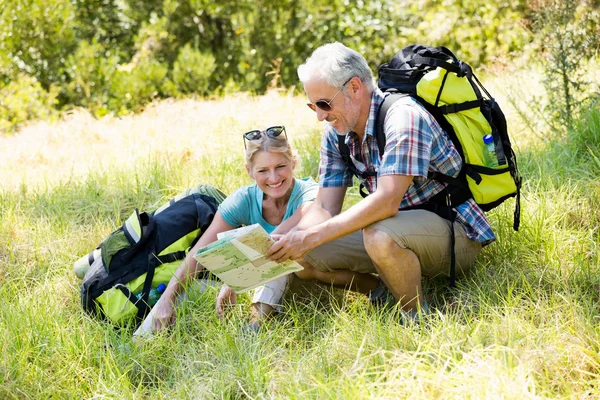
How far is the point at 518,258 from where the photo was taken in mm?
3949

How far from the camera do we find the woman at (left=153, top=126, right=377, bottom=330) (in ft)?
12.5

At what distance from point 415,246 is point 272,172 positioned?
892mm

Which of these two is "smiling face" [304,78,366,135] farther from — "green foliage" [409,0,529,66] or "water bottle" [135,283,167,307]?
"green foliage" [409,0,529,66]

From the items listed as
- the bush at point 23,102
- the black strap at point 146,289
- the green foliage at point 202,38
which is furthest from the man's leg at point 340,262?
the bush at point 23,102

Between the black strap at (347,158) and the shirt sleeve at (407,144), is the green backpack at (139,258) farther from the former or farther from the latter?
the shirt sleeve at (407,144)

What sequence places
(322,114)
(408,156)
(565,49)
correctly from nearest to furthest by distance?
(408,156), (322,114), (565,49)

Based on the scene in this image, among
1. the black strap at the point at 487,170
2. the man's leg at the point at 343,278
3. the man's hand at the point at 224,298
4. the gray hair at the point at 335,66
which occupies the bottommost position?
the man's hand at the point at 224,298

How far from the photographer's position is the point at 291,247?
3404 mm

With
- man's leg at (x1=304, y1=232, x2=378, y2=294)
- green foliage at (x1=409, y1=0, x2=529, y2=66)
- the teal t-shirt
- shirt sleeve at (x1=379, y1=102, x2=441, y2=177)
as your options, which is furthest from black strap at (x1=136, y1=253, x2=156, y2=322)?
green foliage at (x1=409, y1=0, x2=529, y2=66)

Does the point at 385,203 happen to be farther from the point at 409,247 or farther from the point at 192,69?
the point at 192,69

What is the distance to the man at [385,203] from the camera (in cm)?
339

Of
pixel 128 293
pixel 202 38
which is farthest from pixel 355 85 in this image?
pixel 202 38

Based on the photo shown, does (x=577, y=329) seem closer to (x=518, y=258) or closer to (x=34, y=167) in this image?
(x=518, y=258)

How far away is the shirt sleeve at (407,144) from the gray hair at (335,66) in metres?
0.28
